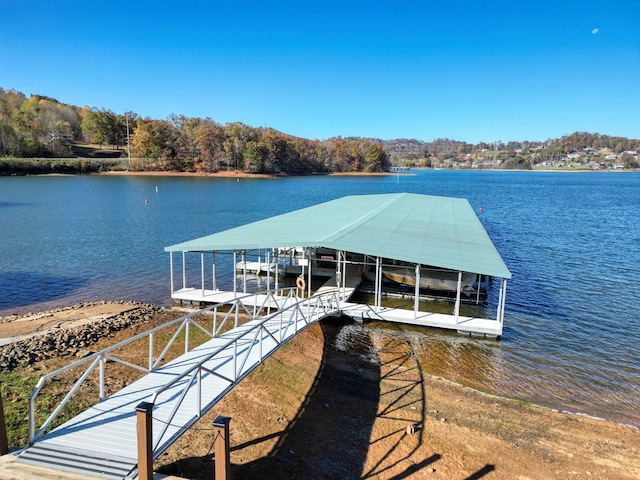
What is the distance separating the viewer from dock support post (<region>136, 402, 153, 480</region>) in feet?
18.3

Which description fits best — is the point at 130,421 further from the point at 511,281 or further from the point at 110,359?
the point at 511,281

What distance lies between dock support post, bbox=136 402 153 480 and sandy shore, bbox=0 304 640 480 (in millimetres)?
2318

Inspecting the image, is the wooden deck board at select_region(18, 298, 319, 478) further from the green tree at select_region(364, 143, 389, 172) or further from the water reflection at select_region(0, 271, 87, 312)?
the green tree at select_region(364, 143, 389, 172)

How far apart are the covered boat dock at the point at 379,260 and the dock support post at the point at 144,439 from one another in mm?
11149

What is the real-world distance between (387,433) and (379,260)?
28.5ft

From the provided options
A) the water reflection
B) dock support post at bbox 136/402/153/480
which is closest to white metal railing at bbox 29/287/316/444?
dock support post at bbox 136/402/153/480

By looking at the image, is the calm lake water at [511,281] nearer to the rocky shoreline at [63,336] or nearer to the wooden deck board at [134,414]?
the rocky shoreline at [63,336]

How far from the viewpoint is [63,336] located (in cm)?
1376

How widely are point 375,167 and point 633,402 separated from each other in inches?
5895

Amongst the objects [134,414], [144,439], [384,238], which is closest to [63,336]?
[134,414]

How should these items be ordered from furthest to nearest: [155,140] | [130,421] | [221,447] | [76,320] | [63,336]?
[155,140] < [76,320] < [63,336] < [130,421] < [221,447]

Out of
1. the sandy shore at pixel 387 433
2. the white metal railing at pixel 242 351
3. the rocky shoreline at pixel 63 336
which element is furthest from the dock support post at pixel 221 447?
the rocky shoreline at pixel 63 336

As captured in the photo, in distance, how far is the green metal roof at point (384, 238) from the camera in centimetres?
1645

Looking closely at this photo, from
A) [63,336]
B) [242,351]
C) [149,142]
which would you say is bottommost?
[63,336]
